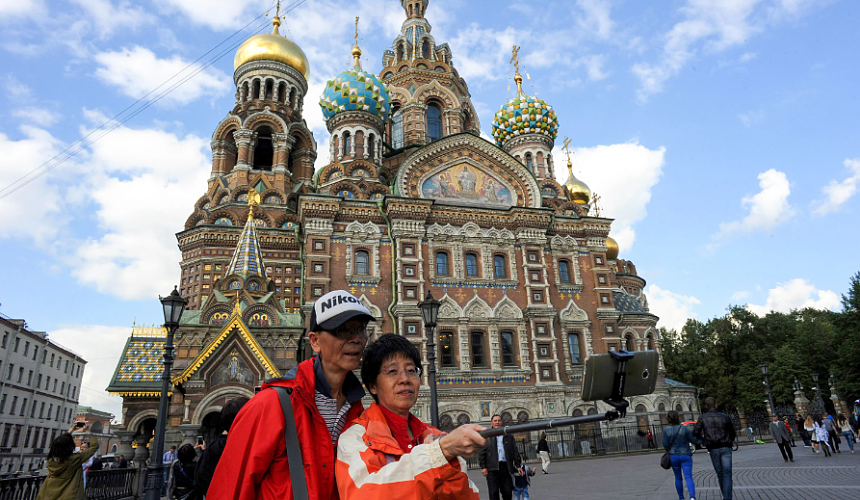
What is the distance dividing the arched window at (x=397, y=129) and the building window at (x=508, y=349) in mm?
13875

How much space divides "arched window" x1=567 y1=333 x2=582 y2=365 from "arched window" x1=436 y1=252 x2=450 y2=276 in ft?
19.8

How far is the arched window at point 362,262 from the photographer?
23031 mm

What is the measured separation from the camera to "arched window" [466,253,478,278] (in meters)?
24.0

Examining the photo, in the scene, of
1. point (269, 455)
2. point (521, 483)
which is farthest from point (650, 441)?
point (269, 455)

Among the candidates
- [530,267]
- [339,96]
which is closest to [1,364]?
[339,96]

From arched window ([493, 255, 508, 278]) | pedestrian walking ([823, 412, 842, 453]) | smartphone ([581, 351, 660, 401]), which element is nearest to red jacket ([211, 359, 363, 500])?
smartphone ([581, 351, 660, 401])

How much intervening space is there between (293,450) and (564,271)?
24423 millimetres

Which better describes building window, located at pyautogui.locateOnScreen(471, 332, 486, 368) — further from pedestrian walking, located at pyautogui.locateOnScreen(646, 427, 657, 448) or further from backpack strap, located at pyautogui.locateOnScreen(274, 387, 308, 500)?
backpack strap, located at pyautogui.locateOnScreen(274, 387, 308, 500)

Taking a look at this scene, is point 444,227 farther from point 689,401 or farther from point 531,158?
point 689,401

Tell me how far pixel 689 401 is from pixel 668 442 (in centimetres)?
2158

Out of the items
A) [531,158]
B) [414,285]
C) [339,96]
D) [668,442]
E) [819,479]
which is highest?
[339,96]

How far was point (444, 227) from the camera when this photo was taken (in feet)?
78.9

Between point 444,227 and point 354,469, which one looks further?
point 444,227

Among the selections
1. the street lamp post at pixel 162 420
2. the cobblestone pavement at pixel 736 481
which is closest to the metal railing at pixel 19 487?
the street lamp post at pixel 162 420
